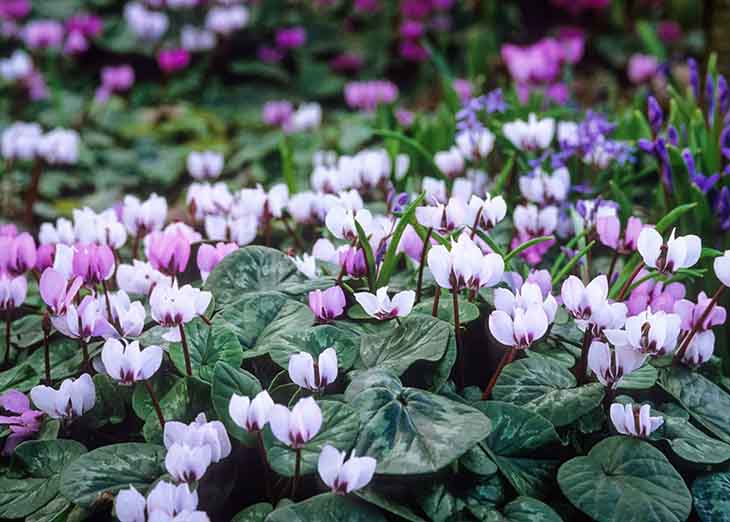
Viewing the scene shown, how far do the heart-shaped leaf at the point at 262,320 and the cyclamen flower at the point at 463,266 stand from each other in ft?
0.88

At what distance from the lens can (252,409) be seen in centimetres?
124

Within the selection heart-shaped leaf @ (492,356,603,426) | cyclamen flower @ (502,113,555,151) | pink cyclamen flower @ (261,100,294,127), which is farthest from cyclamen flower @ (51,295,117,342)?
pink cyclamen flower @ (261,100,294,127)

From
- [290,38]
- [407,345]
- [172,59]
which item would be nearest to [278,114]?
[172,59]

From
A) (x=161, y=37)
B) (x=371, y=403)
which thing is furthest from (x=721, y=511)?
(x=161, y=37)

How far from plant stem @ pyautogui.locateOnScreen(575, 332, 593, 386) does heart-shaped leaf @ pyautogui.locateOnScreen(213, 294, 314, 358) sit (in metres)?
0.47

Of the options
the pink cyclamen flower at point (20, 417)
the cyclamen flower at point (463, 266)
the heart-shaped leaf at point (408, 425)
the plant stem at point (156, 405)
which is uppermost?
the cyclamen flower at point (463, 266)

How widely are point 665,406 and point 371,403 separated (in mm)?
560

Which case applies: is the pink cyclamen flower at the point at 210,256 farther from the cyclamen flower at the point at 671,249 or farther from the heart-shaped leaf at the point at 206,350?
the cyclamen flower at the point at 671,249

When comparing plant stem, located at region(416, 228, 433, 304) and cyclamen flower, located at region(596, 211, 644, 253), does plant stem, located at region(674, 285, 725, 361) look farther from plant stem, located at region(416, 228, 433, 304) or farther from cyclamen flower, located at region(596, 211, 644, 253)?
plant stem, located at region(416, 228, 433, 304)

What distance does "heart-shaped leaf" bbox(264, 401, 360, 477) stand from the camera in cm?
125

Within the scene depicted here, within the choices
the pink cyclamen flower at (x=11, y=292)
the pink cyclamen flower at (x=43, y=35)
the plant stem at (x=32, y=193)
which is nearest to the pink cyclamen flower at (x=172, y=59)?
the pink cyclamen flower at (x=43, y=35)

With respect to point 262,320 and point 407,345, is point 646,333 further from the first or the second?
point 262,320

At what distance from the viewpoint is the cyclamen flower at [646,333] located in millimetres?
1339

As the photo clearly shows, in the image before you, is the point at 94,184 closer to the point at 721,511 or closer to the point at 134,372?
the point at 134,372
